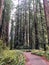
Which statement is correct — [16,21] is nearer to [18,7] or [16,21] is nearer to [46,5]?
[18,7]

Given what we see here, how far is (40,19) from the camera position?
37031mm

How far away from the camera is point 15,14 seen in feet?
149

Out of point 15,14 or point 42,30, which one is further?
point 15,14

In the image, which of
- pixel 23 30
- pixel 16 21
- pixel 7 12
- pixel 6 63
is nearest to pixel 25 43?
pixel 23 30

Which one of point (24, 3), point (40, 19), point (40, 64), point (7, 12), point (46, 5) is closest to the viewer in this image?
point (40, 64)

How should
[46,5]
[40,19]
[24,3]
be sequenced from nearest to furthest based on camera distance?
1. [46,5]
2. [40,19]
3. [24,3]

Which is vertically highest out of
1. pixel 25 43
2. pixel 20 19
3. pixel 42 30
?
pixel 20 19

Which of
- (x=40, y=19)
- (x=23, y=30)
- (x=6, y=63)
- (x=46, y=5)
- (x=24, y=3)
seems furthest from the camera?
(x=23, y=30)

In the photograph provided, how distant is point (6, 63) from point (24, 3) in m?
33.7

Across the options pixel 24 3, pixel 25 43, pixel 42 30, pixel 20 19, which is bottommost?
pixel 25 43

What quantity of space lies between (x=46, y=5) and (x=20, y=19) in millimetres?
33082

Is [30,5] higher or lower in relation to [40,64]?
higher

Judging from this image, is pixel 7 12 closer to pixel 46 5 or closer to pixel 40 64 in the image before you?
pixel 46 5

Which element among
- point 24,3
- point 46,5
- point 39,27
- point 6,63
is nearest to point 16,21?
point 24,3
